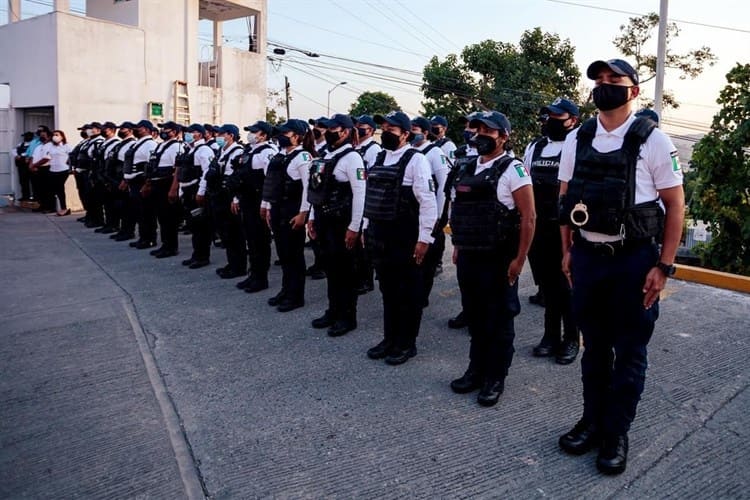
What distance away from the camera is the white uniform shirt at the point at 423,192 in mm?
4375

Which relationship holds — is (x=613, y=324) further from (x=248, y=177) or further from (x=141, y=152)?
(x=141, y=152)

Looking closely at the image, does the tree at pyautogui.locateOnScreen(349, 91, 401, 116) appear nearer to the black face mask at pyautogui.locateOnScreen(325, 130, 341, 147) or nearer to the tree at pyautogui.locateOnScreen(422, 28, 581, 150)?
the tree at pyautogui.locateOnScreen(422, 28, 581, 150)

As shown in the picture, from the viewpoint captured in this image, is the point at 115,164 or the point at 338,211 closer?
the point at 338,211

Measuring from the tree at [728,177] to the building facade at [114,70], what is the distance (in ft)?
40.2

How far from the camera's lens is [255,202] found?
23.1 ft

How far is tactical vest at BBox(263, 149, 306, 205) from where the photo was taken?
612 cm

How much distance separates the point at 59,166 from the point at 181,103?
3.82 meters

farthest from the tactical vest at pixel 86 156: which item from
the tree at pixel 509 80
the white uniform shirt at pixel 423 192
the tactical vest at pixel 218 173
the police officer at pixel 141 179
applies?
the tree at pixel 509 80

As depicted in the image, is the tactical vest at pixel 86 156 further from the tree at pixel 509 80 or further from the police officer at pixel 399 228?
the tree at pixel 509 80

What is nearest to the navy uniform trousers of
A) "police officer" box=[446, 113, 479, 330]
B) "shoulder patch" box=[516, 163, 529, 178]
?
"shoulder patch" box=[516, 163, 529, 178]

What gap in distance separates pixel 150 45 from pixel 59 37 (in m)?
2.18

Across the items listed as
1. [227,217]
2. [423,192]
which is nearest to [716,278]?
[423,192]

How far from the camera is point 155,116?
15.0 m

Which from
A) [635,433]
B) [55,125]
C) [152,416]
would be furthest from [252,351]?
[55,125]
